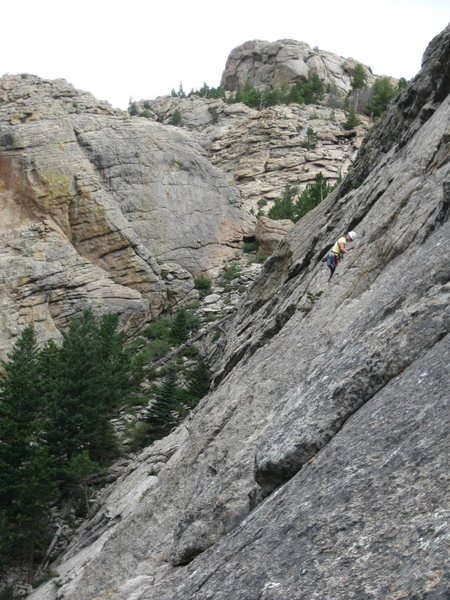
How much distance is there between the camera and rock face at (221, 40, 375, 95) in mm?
100625

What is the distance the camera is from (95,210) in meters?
48.9

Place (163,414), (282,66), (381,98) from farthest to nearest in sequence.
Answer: (282,66) → (381,98) → (163,414)

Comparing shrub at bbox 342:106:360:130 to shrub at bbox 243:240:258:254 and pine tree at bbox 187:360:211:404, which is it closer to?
shrub at bbox 243:240:258:254

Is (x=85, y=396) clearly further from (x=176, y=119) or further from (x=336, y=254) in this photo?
(x=176, y=119)

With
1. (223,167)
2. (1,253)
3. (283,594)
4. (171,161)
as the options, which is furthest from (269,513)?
(223,167)

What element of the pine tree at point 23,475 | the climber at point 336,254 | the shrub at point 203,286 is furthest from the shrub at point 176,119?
the climber at point 336,254

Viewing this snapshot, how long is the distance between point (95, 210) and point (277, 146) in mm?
31595

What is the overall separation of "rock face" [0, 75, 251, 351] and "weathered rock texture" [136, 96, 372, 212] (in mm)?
11185

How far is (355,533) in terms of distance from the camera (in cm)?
663

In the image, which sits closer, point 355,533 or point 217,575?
point 355,533

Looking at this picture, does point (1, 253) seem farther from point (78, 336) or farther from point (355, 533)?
point (355, 533)

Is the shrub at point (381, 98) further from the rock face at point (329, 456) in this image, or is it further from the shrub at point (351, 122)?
the rock face at point (329, 456)

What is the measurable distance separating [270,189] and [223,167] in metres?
7.37

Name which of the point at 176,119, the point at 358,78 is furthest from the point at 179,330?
the point at 358,78
